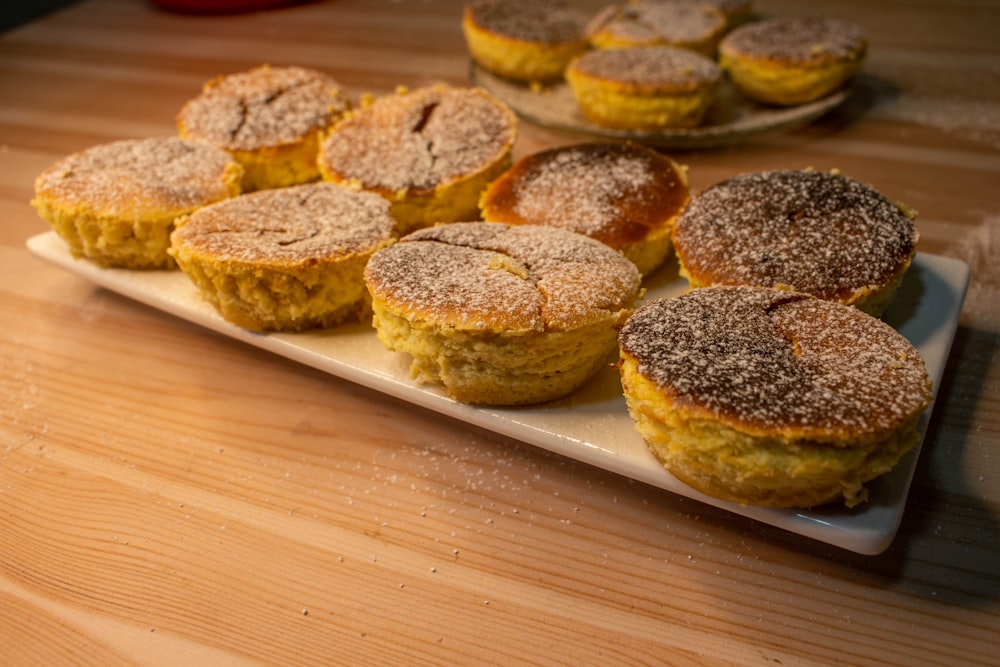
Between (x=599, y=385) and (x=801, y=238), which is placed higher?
(x=801, y=238)

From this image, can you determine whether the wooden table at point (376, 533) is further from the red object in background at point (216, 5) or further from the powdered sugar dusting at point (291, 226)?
the red object in background at point (216, 5)

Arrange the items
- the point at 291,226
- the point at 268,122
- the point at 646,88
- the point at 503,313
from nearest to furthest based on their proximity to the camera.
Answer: the point at 503,313 < the point at 291,226 < the point at 268,122 < the point at 646,88

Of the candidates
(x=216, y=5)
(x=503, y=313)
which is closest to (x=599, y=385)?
(x=503, y=313)

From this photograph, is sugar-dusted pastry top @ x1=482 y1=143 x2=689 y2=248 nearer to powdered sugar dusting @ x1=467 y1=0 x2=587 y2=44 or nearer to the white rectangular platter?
the white rectangular platter

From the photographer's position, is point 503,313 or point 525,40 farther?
point 525,40

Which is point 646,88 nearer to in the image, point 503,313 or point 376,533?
point 503,313

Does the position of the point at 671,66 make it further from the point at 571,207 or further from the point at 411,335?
the point at 411,335

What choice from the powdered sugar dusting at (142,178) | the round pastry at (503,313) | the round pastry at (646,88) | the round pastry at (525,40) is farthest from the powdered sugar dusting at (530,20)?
the round pastry at (503,313)

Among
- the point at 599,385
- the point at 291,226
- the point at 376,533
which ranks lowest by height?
the point at 376,533
